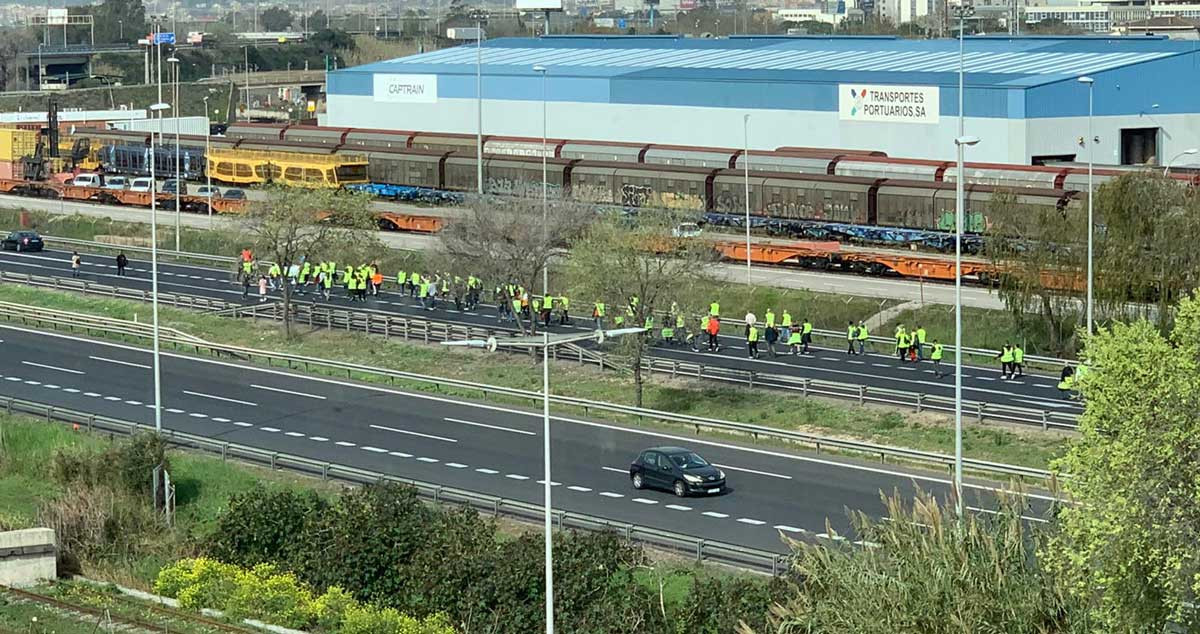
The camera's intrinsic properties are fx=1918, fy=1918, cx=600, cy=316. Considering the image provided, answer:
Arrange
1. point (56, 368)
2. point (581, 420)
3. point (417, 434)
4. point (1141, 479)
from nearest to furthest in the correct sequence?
point (1141, 479) → point (417, 434) → point (581, 420) → point (56, 368)

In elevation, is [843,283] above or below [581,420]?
above

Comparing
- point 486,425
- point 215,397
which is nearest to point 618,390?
point 486,425

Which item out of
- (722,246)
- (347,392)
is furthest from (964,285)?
(347,392)

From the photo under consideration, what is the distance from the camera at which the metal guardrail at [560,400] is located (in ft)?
127

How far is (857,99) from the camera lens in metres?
85.6

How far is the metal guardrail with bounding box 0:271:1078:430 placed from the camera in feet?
143

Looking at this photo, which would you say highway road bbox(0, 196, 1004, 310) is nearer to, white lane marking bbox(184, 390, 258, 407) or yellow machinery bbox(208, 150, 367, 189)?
yellow machinery bbox(208, 150, 367, 189)

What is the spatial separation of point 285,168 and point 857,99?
2690 centimetres

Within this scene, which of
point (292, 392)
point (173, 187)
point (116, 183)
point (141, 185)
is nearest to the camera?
point (292, 392)

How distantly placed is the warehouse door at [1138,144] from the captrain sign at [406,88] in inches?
1577

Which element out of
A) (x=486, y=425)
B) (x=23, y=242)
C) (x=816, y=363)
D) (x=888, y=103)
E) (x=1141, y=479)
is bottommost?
(x=486, y=425)

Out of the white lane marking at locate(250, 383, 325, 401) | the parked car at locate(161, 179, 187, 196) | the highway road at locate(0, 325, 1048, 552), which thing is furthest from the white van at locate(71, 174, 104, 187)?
the white lane marking at locate(250, 383, 325, 401)

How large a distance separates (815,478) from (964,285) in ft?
79.7

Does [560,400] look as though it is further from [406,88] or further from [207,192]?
[406,88]
